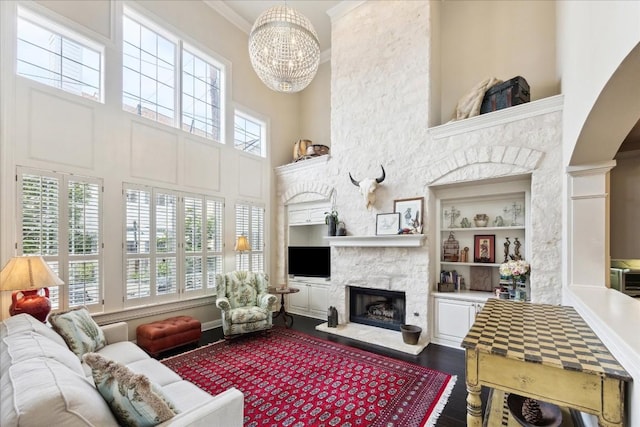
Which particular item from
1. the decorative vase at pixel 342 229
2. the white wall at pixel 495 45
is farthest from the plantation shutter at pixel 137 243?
the white wall at pixel 495 45

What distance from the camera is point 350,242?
4.98 metres

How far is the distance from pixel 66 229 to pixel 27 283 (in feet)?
2.99

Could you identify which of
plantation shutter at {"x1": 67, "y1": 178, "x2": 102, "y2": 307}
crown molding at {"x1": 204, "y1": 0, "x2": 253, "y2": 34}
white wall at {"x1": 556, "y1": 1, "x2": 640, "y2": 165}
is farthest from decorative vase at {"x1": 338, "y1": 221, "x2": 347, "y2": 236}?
crown molding at {"x1": 204, "y1": 0, "x2": 253, "y2": 34}

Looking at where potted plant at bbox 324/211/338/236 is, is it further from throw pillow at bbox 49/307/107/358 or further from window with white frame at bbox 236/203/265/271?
throw pillow at bbox 49/307/107/358

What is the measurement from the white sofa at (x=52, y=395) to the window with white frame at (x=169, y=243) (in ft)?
6.43

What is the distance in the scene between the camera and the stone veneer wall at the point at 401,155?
11.5 feet

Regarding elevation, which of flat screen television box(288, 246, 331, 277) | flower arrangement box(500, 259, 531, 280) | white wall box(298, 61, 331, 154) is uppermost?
white wall box(298, 61, 331, 154)

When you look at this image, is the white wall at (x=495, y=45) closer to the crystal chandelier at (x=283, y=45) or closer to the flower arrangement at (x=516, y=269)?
the flower arrangement at (x=516, y=269)

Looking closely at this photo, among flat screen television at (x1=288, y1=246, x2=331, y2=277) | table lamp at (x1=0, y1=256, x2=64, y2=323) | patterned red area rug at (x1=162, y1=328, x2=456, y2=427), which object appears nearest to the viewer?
patterned red area rug at (x1=162, y1=328, x2=456, y2=427)

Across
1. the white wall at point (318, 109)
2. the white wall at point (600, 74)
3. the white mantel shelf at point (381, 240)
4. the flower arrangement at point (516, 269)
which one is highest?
the white wall at point (318, 109)

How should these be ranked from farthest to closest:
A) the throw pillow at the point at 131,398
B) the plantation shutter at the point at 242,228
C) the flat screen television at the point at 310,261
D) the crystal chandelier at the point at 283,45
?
the flat screen television at the point at 310,261 < the plantation shutter at the point at 242,228 < the crystal chandelier at the point at 283,45 < the throw pillow at the point at 131,398

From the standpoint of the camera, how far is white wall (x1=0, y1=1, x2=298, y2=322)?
3162 millimetres

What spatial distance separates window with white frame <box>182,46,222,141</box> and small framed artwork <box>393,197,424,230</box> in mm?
3433

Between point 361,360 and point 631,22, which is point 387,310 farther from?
point 631,22
